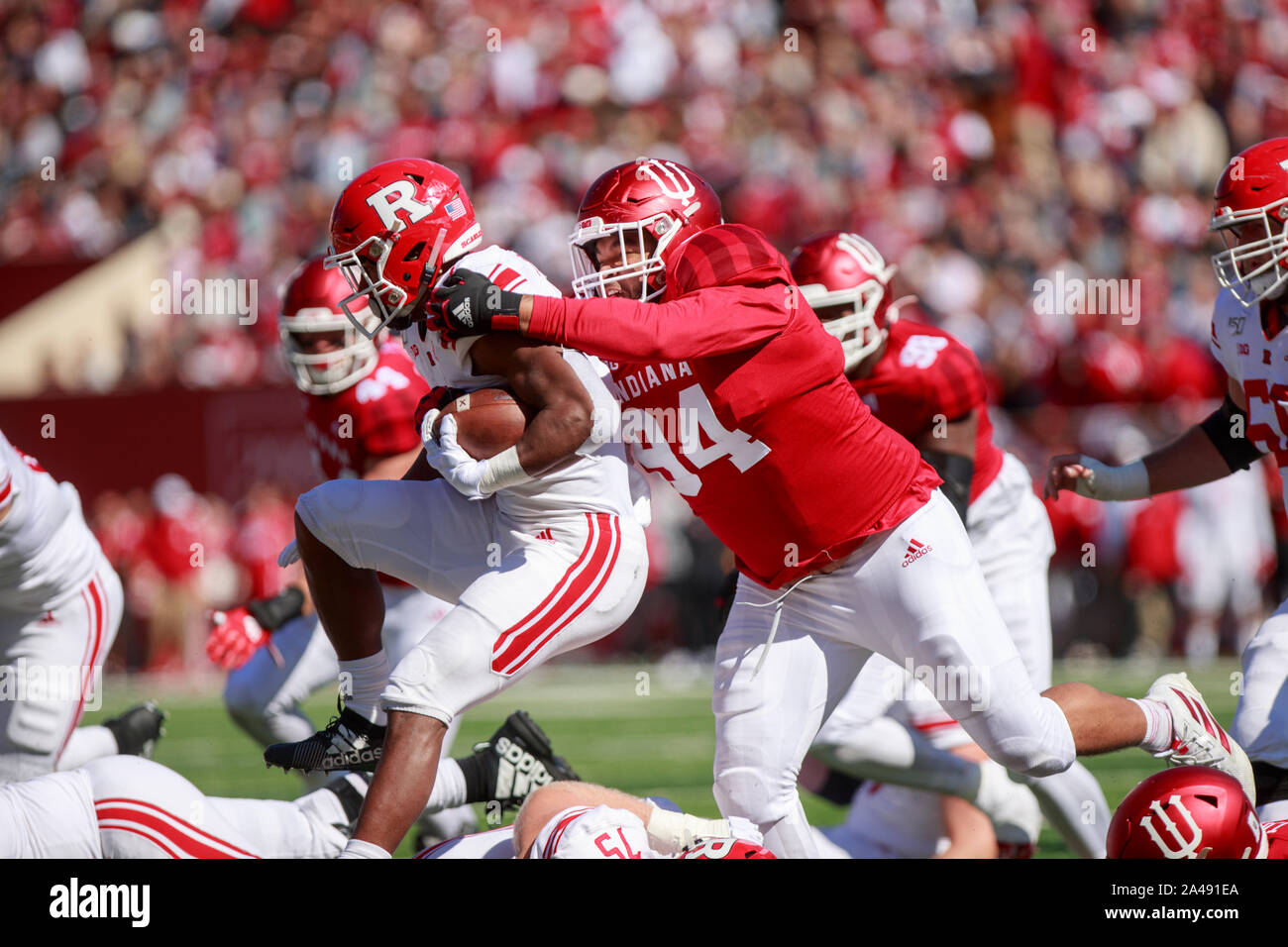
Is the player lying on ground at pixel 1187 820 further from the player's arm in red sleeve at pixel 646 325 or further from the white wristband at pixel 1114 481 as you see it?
the white wristband at pixel 1114 481

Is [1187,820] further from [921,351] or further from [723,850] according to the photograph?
[921,351]

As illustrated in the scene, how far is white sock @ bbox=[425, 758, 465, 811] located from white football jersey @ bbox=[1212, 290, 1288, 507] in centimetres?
235

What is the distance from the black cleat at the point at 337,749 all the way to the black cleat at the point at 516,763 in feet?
1.89

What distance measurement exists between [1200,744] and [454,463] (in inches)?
75.0

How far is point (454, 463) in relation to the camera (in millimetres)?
3482

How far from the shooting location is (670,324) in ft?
10.5

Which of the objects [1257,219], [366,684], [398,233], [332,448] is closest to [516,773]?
[366,684]

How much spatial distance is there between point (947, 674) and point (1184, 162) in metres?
11.0

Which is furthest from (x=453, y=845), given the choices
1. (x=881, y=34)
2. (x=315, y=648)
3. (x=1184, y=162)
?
(x=881, y=34)

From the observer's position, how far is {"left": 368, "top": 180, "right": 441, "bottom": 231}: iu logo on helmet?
3.71 m

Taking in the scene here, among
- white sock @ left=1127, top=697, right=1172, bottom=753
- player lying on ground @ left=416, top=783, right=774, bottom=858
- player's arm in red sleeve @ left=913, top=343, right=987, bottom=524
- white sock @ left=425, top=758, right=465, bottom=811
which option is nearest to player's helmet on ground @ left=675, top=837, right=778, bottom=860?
player lying on ground @ left=416, top=783, right=774, bottom=858

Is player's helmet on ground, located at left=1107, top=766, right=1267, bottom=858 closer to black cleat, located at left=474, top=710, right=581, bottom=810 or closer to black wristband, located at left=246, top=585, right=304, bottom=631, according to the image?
black cleat, located at left=474, top=710, right=581, bottom=810
